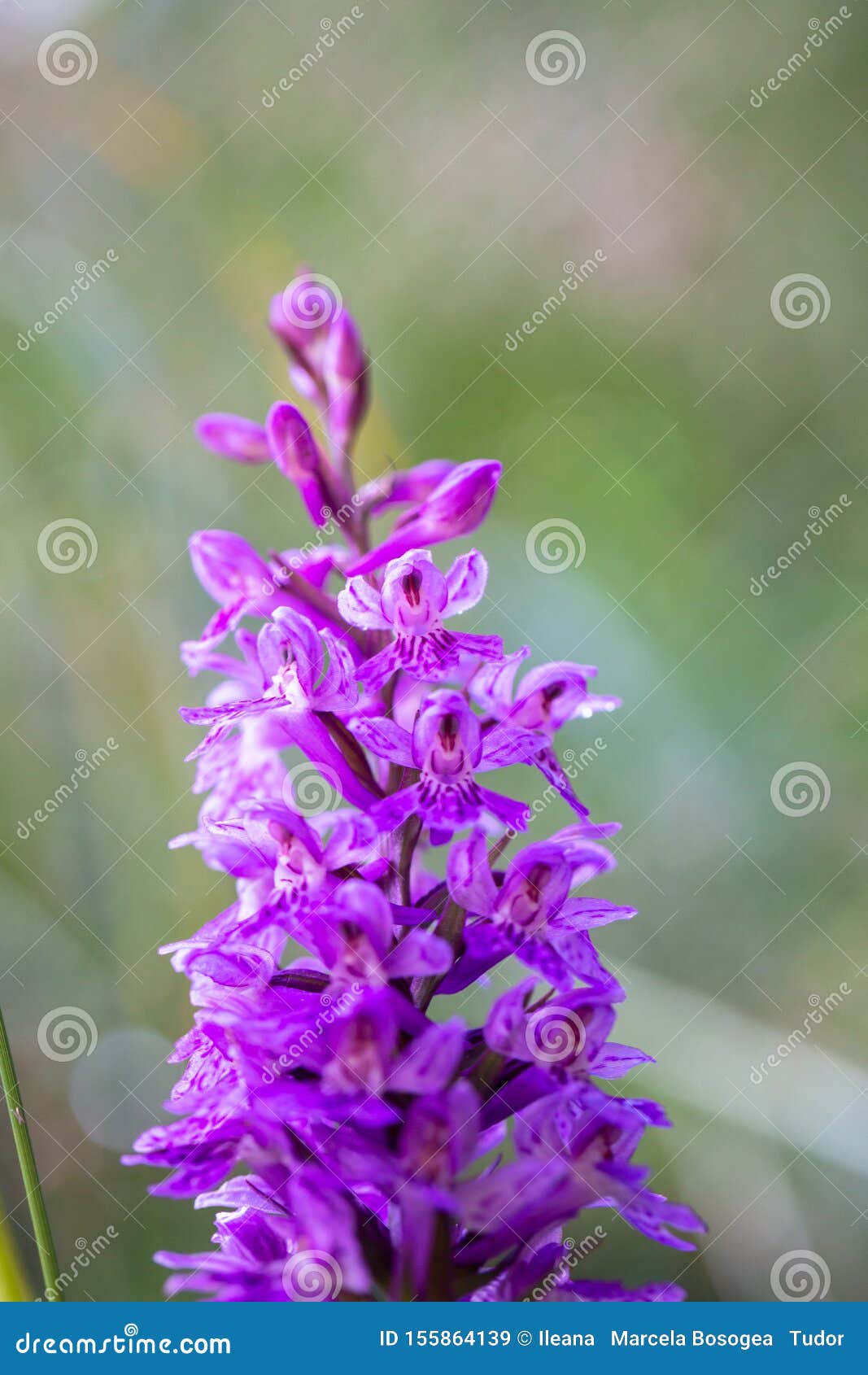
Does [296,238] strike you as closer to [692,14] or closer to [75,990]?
[692,14]

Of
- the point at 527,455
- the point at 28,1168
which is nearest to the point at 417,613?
the point at 28,1168

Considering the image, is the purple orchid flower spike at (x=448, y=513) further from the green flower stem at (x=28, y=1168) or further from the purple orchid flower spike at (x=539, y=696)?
the green flower stem at (x=28, y=1168)

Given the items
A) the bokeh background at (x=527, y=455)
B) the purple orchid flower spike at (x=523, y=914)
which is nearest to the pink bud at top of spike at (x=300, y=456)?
the purple orchid flower spike at (x=523, y=914)

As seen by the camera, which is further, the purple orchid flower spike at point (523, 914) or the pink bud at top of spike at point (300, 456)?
the pink bud at top of spike at point (300, 456)

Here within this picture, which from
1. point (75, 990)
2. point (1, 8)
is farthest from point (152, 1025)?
point (1, 8)

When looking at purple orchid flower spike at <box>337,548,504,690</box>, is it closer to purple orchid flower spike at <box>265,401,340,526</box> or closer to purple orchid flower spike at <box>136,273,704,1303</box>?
purple orchid flower spike at <box>136,273,704,1303</box>

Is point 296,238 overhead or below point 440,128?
below

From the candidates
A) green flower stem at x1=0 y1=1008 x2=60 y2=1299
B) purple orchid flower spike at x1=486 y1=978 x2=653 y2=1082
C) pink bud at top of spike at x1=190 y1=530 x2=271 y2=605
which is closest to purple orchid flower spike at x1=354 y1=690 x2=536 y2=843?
purple orchid flower spike at x1=486 y1=978 x2=653 y2=1082
